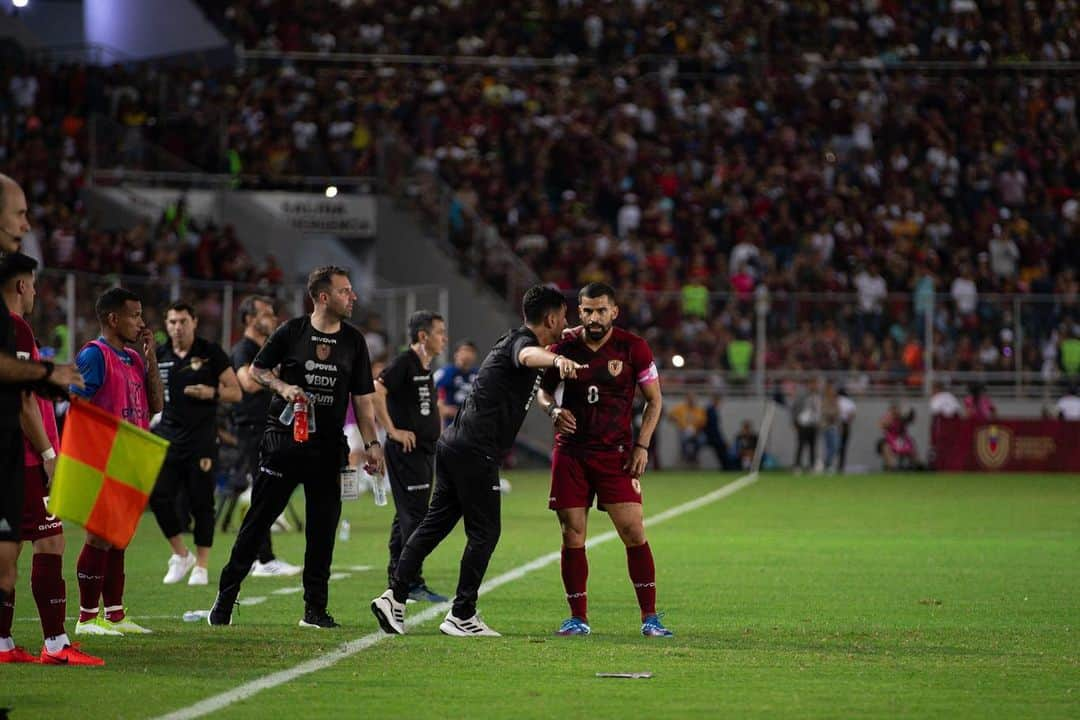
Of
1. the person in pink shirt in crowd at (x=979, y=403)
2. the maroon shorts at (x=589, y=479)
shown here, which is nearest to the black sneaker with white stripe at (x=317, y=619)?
the maroon shorts at (x=589, y=479)

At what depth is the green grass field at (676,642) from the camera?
27.2ft

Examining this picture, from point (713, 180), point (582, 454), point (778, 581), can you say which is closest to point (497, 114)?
point (713, 180)

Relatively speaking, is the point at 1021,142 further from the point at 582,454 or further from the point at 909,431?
the point at 582,454

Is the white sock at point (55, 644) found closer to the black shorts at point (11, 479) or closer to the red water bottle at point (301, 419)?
the black shorts at point (11, 479)

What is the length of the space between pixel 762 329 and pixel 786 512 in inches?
511

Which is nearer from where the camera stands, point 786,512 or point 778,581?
point 778,581

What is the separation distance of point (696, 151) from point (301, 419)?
33.0 meters

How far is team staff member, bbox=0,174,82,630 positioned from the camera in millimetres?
8000

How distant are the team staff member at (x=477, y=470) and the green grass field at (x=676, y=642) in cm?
26

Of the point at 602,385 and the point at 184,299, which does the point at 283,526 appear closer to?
the point at 184,299

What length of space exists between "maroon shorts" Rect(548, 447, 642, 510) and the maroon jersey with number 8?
6 centimetres

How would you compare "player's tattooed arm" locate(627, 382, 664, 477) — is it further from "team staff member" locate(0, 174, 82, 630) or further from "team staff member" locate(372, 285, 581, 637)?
"team staff member" locate(0, 174, 82, 630)

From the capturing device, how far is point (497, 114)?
42.3 meters

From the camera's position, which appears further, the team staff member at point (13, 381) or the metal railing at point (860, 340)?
the metal railing at point (860, 340)
